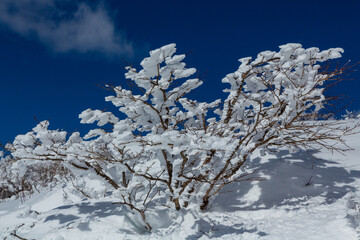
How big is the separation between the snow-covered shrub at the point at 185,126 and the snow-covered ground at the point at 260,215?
37cm

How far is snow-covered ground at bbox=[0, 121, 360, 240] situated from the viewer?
9.61ft

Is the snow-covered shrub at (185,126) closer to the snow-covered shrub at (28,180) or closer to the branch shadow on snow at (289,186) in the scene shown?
the branch shadow on snow at (289,186)

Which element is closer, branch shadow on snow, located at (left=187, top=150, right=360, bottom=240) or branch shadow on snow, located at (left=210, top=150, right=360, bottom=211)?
branch shadow on snow, located at (left=187, top=150, right=360, bottom=240)

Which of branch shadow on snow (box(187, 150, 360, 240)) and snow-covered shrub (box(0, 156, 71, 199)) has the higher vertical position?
snow-covered shrub (box(0, 156, 71, 199))

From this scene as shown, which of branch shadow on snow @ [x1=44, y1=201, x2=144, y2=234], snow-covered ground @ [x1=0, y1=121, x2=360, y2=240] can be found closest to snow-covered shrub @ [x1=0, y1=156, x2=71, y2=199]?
branch shadow on snow @ [x1=44, y1=201, x2=144, y2=234]

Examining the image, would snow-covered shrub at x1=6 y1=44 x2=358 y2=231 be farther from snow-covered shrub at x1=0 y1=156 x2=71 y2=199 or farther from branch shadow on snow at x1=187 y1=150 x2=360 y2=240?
snow-covered shrub at x1=0 y1=156 x2=71 y2=199

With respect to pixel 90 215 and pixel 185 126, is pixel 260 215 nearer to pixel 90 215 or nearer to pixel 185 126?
pixel 185 126

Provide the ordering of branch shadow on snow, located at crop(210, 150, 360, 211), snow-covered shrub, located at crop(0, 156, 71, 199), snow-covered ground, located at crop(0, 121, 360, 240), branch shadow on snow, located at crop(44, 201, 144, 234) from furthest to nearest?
snow-covered shrub, located at crop(0, 156, 71, 199)
branch shadow on snow, located at crop(210, 150, 360, 211)
branch shadow on snow, located at crop(44, 201, 144, 234)
snow-covered ground, located at crop(0, 121, 360, 240)

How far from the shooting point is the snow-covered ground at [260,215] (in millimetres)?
2928

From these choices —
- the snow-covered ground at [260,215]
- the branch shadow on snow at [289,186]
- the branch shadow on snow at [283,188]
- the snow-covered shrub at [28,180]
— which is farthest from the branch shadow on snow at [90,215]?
the snow-covered shrub at [28,180]

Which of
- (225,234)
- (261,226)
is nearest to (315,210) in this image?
(261,226)

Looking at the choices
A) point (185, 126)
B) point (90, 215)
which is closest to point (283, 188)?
point (185, 126)

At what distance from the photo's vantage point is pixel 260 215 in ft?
11.5

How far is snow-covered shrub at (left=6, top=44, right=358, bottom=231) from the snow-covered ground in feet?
1.22
